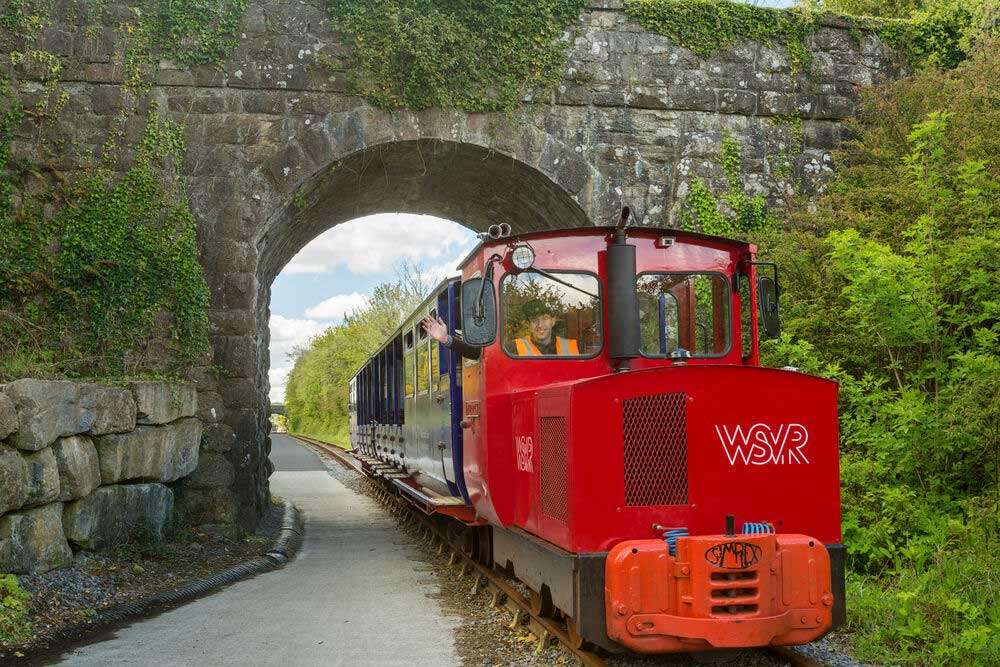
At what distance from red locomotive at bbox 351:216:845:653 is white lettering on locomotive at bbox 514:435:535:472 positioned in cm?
2

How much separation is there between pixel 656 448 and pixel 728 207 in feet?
30.0

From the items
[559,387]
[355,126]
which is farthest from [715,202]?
[559,387]

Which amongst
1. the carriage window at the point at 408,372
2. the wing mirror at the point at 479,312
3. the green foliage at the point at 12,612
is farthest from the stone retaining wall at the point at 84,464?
the wing mirror at the point at 479,312

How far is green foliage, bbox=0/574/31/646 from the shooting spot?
646 centimetres

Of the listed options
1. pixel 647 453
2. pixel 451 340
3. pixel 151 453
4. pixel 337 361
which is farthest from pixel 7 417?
pixel 337 361

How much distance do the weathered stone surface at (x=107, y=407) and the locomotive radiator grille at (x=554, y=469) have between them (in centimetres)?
473

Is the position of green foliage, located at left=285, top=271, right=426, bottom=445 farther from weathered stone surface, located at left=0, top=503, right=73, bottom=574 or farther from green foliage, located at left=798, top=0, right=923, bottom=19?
weathered stone surface, located at left=0, top=503, right=73, bottom=574

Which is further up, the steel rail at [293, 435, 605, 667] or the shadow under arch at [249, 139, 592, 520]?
the shadow under arch at [249, 139, 592, 520]

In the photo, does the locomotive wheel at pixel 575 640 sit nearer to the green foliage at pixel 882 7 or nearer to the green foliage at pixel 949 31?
the green foliage at pixel 949 31

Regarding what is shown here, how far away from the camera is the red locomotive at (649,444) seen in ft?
15.8

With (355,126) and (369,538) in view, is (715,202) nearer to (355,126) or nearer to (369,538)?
(355,126)

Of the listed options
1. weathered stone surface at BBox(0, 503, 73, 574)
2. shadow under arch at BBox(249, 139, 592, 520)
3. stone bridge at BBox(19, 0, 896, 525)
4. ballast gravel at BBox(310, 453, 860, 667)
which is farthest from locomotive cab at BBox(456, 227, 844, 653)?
shadow under arch at BBox(249, 139, 592, 520)

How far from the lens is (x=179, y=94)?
12352 mm

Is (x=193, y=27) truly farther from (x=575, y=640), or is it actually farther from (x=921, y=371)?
(x=575, y=640)
